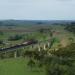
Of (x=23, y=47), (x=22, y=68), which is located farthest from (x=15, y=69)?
(x=23, y=47)

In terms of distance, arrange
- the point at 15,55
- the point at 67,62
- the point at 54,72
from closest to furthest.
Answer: the point at 54,72 → the point at 67,62 → the point at 15,55

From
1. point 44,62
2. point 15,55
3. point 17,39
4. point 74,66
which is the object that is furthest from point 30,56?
point 17,39

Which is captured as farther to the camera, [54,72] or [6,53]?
[6,53]

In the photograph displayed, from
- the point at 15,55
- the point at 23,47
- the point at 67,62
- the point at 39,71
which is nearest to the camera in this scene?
the point at 67,62

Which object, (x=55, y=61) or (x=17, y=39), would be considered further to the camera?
(x=17, y=39)

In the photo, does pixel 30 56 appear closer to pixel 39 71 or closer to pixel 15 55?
pixel 15 55

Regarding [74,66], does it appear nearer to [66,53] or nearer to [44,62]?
[44,62]

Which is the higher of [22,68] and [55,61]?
[55,61]

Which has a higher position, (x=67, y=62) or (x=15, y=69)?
(x=67, y=62)

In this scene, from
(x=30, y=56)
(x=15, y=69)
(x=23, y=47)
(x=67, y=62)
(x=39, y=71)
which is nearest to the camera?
(x=67, y=62)
